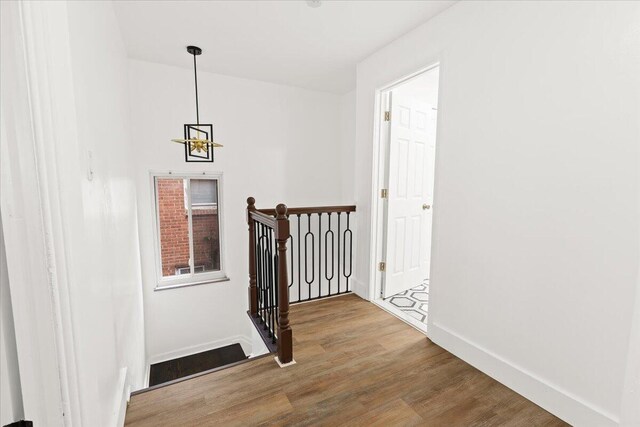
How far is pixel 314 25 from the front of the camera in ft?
7.68

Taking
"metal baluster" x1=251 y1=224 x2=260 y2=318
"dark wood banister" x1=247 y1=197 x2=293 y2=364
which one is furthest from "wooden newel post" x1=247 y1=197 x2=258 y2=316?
"dark wood banister" x1=247 y1=197 x2=293 y2=364

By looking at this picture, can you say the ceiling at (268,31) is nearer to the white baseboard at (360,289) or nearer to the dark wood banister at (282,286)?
the dark wood banister at (282,286)

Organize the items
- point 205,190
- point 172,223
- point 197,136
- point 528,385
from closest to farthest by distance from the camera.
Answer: point 528,385
point 197,136
point 205,190
point 172,223

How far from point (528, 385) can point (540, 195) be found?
Answer: 1099 millimetres

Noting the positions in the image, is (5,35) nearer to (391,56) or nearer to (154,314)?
(391,56)

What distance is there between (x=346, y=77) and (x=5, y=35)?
10.4 feet

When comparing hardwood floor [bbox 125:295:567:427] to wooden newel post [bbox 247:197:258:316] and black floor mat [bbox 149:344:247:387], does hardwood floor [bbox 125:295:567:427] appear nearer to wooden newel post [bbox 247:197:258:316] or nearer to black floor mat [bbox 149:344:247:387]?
wooden newel post [bbox 247:197:258:316]

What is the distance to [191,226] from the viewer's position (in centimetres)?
356

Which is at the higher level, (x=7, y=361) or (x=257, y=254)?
(x=7, y=361)

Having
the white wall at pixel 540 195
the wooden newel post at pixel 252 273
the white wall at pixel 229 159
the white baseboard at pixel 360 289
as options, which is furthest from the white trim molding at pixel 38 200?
the white baseboard at pixel 360 289

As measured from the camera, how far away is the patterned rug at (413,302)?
2.86 m

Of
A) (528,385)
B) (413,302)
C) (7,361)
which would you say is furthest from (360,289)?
(7,361)

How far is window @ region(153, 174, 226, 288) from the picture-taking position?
350cm

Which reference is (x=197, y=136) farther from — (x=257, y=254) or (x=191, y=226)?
(x=257, y=254)
